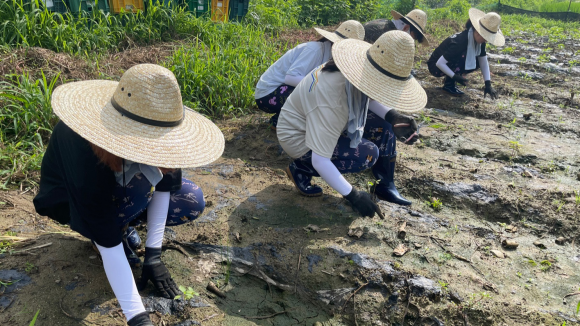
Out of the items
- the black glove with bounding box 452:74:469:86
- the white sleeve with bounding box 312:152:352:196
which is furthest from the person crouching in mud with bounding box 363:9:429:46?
the white sleeve with bounding box 312:152:352:196

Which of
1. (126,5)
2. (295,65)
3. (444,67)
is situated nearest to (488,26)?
(444,67)

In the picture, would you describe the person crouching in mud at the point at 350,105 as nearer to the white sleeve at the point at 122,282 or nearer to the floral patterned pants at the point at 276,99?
the floral patterned pants at the point at 276,99

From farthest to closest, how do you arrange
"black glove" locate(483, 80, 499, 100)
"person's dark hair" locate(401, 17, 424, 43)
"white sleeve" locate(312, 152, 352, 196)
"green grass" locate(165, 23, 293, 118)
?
"black glove" locate(483, 80, 499, 100) → "person's dark hair" locate(401, 17, 424, 43) → "green grass" locate(165, 23, 293, 118) → "white sleeve" locate(312, 152, 352, 196)

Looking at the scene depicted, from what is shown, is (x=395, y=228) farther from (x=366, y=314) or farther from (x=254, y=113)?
(x=254, y=113)

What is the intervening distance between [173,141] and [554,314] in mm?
2076

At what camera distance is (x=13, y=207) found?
2566 mm

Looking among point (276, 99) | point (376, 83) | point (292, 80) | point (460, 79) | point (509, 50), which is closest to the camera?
point (376, 83)

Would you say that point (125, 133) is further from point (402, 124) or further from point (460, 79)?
point (460, 79)

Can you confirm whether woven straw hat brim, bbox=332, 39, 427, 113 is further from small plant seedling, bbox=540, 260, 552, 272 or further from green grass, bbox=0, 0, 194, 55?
green grass, bbox=0, 0, 194, 55

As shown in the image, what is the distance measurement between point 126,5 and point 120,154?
4.23m

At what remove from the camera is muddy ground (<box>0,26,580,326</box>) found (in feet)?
6.88

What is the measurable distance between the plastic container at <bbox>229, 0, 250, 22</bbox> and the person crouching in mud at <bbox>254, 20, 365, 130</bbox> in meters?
2.80

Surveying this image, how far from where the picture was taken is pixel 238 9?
20.1ft

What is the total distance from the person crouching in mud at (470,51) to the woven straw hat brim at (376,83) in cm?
324
